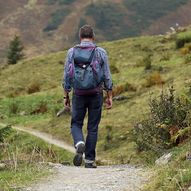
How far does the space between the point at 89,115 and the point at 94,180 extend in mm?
2485

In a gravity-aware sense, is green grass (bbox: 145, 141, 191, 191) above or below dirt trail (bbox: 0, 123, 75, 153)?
above

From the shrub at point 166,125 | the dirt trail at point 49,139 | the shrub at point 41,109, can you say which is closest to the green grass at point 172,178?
the shrub at point 166,125

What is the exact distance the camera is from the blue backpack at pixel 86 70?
10570 millimetres

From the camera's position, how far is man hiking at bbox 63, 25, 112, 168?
10.6 metres

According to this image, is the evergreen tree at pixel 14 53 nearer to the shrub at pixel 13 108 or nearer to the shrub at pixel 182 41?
the shrub at pixel 182 41

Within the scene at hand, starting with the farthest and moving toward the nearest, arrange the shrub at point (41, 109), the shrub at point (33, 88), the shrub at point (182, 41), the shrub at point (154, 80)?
1. the shrub at point (182, 41)
2. the shrub at point (33, 88)
3. the shrub at point (41, 109)
4. the shrub at point (154, 80)

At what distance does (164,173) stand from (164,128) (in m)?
4.13

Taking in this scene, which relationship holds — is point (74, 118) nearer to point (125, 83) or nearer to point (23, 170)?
point (23, 170)

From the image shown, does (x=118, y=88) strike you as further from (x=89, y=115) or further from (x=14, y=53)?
(x=14, y=53)

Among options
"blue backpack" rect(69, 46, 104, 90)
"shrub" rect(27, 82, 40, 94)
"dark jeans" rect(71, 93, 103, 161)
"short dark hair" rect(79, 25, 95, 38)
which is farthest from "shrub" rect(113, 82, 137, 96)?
"blue backpack" rect(69, 46, 104, 90)

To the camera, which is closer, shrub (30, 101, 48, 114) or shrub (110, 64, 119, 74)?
shrub (30, 101, 48, 114)

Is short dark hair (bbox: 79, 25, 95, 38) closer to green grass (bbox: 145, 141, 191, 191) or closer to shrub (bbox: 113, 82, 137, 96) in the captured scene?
green grass (bbox: 145, 141, 191, 191)

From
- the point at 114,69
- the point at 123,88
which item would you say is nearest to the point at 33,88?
the point at 114,69

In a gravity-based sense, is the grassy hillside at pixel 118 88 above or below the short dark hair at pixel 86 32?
below
